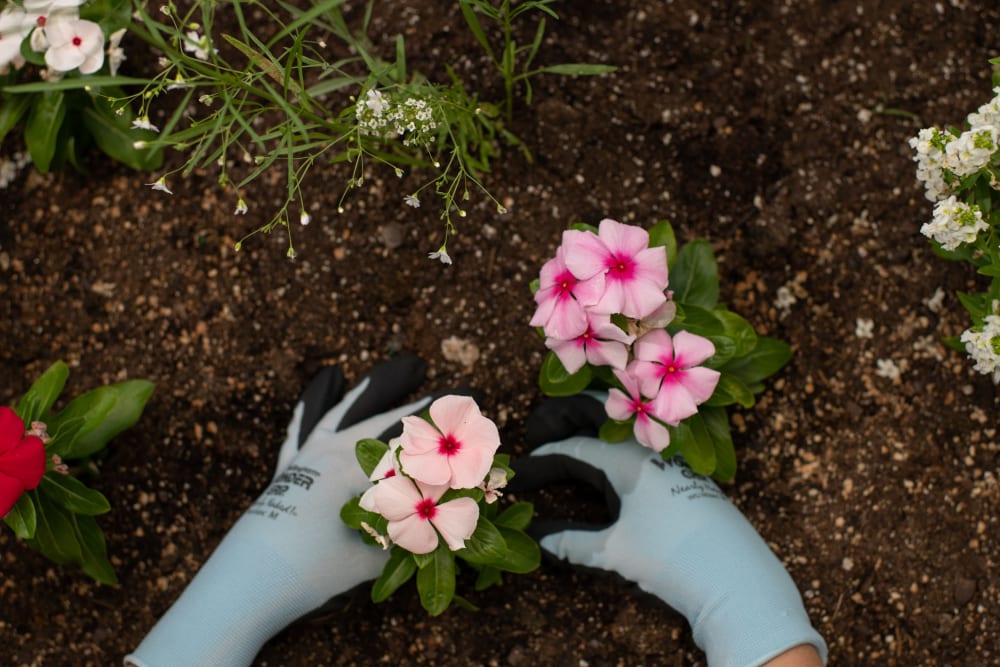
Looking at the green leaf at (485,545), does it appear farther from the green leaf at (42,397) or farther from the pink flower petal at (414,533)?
the green leaf at (42,397)

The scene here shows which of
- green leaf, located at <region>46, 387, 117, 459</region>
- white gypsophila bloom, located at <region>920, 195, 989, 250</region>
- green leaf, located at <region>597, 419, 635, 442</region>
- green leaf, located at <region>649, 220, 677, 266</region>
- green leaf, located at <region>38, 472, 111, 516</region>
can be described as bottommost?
green leaf, located at <region>38, 472, 111, 516</region>

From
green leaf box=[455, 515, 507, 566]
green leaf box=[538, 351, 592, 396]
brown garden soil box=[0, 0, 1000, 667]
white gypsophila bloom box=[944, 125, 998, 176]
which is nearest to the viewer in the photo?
white gypsophila bloom box=[944, 125, 998, 176]

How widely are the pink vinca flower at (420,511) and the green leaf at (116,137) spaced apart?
1089 millimetres

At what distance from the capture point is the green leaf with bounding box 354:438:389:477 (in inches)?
60.4

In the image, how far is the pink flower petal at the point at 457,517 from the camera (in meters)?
1.37

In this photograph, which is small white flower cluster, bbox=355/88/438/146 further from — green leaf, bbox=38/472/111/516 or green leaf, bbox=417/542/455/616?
green leaf, bbox=38/472/111/516

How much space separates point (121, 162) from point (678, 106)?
1364mm

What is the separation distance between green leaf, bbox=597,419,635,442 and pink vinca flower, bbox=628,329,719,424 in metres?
0.28

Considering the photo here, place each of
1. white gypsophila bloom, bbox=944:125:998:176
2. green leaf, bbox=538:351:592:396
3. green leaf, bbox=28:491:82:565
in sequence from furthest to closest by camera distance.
Result: 1. green leaf, bbox=28:491:82:565
2. green leaf, bbox=538:351:592:396
3. white gypsophila bloom, bbox=944:125:998:176

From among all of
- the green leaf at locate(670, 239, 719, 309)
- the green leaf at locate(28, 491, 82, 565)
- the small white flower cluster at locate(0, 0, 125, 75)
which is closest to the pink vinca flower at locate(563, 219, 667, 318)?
the green leaf at locate(670, 239, 719, 309)

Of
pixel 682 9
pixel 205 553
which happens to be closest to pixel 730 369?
pixel 682 9

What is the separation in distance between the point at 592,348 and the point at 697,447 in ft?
1.29

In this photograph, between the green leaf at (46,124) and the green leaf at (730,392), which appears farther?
the green leaf at (46,124)

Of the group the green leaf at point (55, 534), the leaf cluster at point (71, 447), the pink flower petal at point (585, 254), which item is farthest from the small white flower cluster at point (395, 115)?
the green leaf at point (55, 534)
